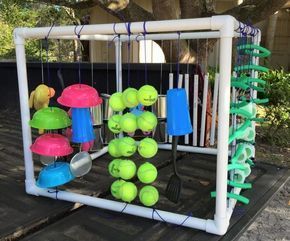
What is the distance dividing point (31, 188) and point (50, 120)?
69 centimetres

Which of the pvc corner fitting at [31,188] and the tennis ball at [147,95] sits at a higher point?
the tennis ball at [147,95]

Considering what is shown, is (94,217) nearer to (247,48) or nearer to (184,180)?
(184,180)

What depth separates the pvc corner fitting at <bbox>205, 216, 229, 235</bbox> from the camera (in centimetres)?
234

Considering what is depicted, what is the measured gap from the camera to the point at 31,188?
294 cm

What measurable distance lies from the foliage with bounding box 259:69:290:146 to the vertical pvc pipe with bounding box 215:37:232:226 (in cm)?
326

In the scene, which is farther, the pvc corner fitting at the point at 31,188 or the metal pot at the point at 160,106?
the metal pot at the point at 160,106

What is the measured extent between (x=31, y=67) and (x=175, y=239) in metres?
5.22

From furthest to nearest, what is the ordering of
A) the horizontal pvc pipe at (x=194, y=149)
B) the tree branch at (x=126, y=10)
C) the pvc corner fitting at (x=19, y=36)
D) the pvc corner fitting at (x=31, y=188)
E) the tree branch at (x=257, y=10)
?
the tree branch at (x=126, y=10)
the tree branch at (x=257, y=10)
the horizontal pvc pipe at (x=194, y=149)
the pvc corner fitting at (x=31, y=188)
the pvc corner fitting at (x=19, y=36)

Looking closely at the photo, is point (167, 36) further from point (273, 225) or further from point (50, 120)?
point (273, 225)

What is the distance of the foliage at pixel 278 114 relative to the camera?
17.6ft

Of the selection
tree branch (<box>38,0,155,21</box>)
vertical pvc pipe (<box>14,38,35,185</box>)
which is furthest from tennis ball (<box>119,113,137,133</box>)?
tree branch (<box>38,0,155,21</box>)

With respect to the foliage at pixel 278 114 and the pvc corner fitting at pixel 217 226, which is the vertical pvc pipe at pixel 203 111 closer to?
the foliage at pixel 278 114

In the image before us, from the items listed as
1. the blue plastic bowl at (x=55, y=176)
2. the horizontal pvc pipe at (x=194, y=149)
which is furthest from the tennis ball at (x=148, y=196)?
the horizontal pvc pipe at (x=194, y=149)

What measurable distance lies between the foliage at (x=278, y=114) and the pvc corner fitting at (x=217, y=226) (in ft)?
10.7
